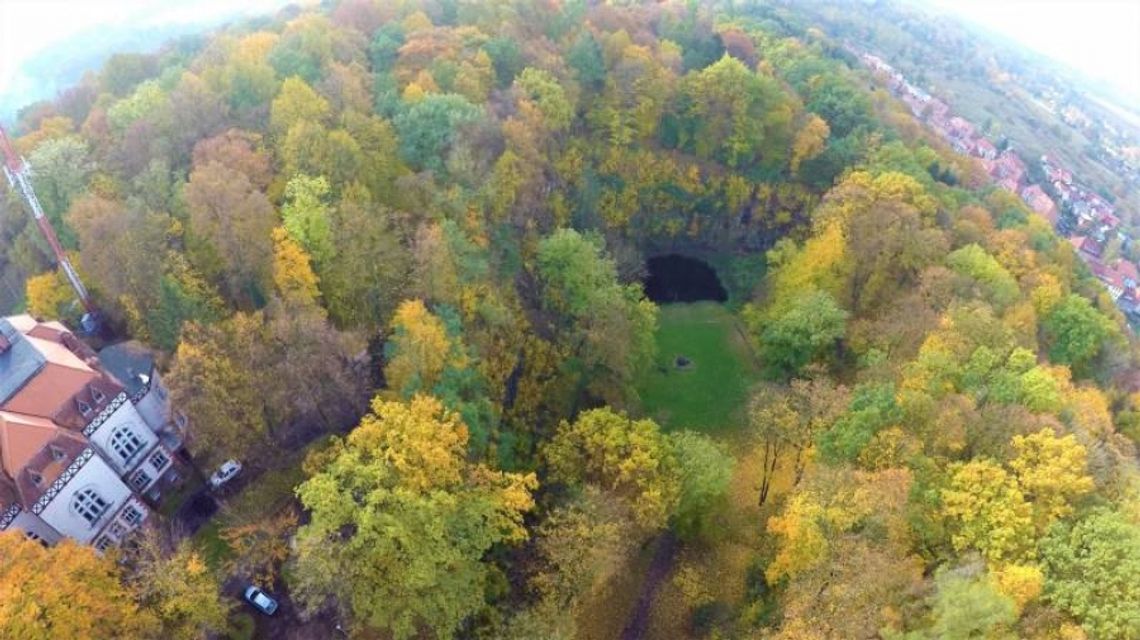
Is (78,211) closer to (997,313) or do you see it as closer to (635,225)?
(635,225)

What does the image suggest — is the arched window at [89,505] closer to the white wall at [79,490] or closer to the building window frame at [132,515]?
the white wall at [79,490]

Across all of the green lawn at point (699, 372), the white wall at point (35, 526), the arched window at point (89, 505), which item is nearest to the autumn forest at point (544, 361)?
the green lawn at point (699, 372)

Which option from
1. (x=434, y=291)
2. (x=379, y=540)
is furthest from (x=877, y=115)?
(x=379, y=540)

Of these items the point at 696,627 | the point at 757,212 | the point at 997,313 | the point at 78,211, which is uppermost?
the point at 78,211

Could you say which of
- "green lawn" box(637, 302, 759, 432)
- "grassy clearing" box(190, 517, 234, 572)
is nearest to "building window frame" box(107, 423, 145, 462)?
"grassy clearing" box(190, 517, 234, 572)

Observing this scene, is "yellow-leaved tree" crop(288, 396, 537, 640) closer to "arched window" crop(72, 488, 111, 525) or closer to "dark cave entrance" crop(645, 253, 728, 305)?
"arched window" crop(72, 488, 111, 525)

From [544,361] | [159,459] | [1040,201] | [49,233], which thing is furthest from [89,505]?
[1040,201]

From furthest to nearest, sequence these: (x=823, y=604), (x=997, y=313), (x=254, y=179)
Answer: (x=997, y=313)
(x=254, y=179)
(x=823, y=604)
